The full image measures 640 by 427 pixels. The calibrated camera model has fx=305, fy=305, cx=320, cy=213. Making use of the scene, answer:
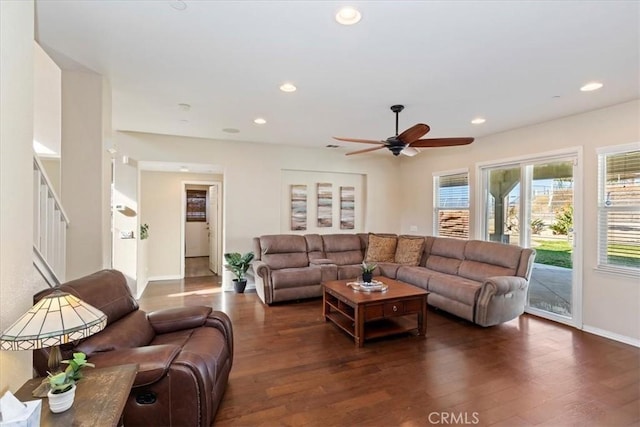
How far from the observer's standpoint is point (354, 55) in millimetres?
2422

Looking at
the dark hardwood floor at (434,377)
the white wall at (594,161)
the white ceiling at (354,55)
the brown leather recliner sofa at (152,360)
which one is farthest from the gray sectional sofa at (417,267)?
the brown leather recliner sofa at (152,360)

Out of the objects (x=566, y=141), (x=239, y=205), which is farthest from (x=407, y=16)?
(x=239, y=205)

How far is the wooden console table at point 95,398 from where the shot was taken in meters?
1.19

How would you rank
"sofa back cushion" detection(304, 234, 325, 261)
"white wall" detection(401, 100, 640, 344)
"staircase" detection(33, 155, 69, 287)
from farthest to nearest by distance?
"sofa back cushion" detection(304, 234, 325, 261) < "white wall" detection(401, 100, 640, 344) < "staircase" detection(33, 155, 69, 287)

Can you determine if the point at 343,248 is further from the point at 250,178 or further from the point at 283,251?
the point at 250,178

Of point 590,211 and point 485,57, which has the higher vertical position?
point 485,57

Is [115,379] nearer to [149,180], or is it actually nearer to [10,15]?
[10,15]

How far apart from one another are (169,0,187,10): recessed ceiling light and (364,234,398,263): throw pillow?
15.3 ft

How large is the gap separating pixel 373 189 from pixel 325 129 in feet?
7.82

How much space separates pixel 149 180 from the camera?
6.22 metres

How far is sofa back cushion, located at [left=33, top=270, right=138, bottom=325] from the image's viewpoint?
6.38 ft

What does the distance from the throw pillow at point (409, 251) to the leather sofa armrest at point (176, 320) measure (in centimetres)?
378

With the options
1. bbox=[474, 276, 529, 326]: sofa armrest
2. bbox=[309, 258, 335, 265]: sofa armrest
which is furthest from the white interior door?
bbox=[474, 276, 529, 326]: sofa armrest

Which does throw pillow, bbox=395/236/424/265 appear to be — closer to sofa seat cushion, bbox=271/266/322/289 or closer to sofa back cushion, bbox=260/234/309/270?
sofa seat cushion, bbox=271/266/322/289
